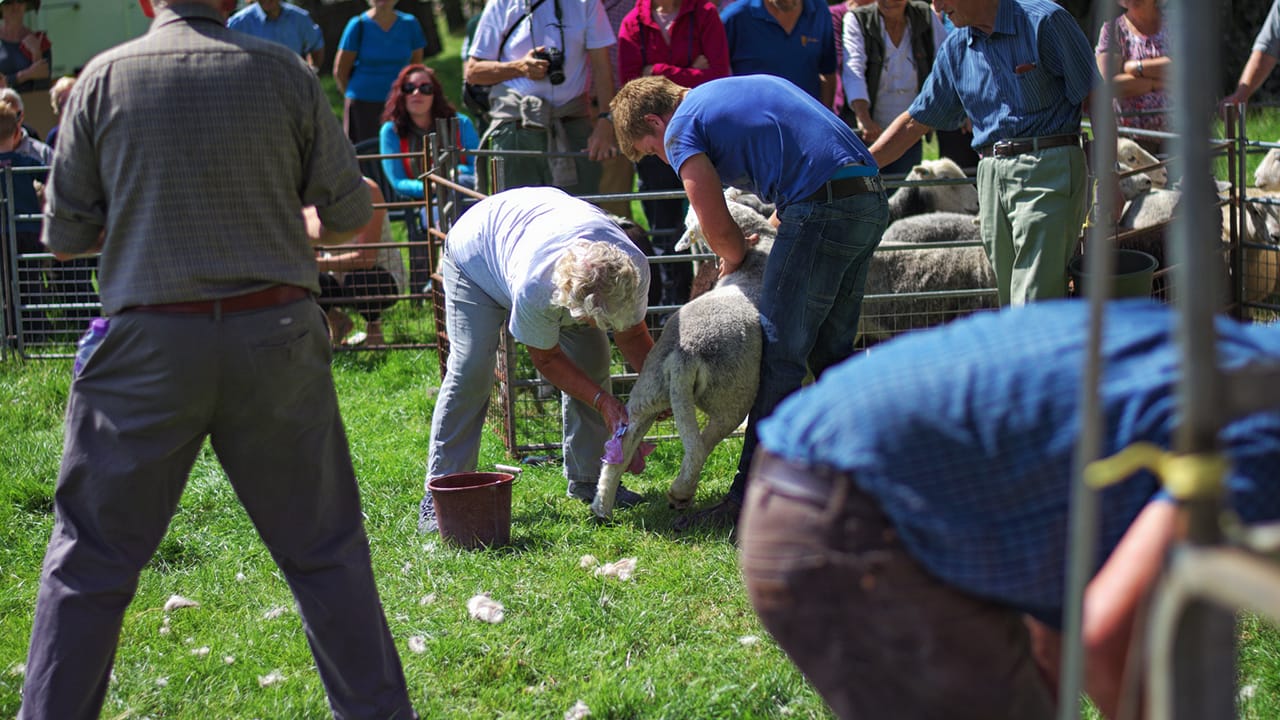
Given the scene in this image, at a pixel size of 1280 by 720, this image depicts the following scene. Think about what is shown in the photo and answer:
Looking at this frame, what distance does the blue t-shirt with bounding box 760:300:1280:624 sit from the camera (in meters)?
1.72

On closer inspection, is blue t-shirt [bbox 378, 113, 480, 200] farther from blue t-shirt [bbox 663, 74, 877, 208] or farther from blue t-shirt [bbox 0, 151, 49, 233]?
blue t-shirt [bbox 663, 74, 877, 208]

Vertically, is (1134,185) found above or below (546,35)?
below

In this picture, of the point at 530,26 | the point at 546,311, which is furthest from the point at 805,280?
the point at 530,26

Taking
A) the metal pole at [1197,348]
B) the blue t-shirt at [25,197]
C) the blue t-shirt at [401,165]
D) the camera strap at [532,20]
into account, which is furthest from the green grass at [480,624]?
the blue t-shirt at [401,165]

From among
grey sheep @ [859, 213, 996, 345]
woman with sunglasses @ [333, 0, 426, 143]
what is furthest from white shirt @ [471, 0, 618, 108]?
woman with sunglasses @ [333, 0, 426, 143]

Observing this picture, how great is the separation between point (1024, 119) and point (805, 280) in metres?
1.30

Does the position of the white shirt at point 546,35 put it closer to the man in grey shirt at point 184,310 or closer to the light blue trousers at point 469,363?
the light blue trousers at point 469,363

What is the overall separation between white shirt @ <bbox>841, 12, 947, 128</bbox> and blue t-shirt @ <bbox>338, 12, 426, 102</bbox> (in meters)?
3.76

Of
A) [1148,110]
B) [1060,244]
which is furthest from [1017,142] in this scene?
[1148,110]

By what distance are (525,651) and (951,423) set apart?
7.48 feet

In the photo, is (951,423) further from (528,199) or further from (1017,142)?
(1017,142)

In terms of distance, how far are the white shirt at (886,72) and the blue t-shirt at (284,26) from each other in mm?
4472

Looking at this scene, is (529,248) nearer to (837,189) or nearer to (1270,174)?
(837,189)

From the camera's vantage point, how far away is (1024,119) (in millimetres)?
5176
